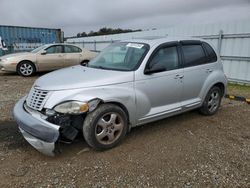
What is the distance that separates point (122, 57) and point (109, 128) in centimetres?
135

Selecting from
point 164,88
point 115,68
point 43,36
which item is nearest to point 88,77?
point 115,68

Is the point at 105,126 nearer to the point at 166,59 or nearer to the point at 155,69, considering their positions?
the point at 155,69

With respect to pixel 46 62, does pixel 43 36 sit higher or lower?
higher

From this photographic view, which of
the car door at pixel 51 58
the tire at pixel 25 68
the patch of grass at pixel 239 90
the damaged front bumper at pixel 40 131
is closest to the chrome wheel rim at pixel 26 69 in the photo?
the tire at pixel 25 68

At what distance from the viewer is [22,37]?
14.2 metres

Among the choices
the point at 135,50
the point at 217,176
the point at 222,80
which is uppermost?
the point at 135,50

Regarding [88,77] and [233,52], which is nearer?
[88,77]

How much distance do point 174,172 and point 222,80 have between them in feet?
9.05

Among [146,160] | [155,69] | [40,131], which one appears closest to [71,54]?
[155,69]

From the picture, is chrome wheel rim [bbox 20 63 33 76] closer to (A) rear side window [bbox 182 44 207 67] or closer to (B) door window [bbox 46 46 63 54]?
(B) door window [bbox 46 46 63 54]

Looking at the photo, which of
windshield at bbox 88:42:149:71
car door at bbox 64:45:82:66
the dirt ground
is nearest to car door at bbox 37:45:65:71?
car door at bbox 64:45:82:66

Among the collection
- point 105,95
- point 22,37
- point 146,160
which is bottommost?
point 146,160

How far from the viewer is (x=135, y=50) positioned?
13.1ft

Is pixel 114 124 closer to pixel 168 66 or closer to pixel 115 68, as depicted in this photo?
pixel 115 68
